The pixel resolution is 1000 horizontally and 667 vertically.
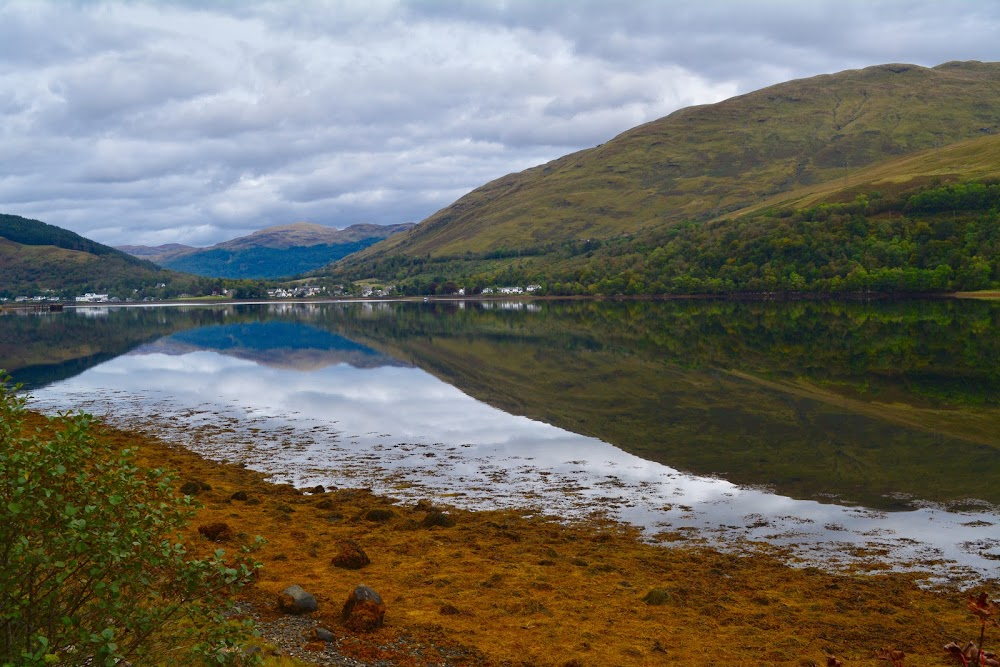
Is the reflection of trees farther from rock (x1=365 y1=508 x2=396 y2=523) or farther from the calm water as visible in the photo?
rock (x1=365 y1=508 x2=396 y2=523)

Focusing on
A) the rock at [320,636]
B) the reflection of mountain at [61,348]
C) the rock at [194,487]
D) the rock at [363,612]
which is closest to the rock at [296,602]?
the rock at [363,612]

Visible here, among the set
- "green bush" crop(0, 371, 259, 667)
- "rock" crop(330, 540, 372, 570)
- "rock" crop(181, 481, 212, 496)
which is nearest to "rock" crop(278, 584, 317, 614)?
"rock" crop(330, 540, 372, 570)

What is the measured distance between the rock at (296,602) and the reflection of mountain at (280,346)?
181 ft

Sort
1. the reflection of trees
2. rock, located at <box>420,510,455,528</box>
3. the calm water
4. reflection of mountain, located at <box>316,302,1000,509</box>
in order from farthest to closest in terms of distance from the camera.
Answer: the reflection of trees, reflection of mountain, located at <box>316,302,1000,509</box>, the calm water, rock, located at <box>420,510,455,528</box>

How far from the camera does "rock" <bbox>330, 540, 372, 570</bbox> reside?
18.2 metres

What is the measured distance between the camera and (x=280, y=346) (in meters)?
95.6

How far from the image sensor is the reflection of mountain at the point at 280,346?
7556 centimetres

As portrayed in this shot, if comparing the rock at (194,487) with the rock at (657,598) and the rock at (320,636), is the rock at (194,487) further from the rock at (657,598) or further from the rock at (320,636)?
the rock at (657,598)

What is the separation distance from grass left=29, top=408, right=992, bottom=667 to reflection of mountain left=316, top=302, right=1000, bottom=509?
8.79 meters

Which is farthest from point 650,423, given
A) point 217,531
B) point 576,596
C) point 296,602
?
point 296,602

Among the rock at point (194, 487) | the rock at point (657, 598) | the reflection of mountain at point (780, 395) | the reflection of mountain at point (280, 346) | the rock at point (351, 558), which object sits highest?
the rock at point (194, 487)

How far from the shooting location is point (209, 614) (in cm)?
815

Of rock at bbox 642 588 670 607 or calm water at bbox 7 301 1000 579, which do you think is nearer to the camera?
rock at bbox 642 588 670 607

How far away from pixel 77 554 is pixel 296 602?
26.7 feet
